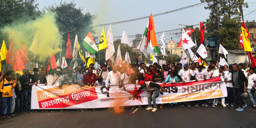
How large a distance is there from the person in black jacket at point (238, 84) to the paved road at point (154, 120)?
0.64 m

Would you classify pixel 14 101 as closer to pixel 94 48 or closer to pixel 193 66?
pixel 94 48

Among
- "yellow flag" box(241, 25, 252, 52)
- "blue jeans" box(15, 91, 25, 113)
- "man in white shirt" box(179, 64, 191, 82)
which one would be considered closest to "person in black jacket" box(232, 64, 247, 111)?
"man in white shirt" box(179, 64, 191, 82)

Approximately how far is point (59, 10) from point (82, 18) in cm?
334

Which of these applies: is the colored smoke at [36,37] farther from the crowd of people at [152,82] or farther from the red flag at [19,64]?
the crowd of people at [152,82]

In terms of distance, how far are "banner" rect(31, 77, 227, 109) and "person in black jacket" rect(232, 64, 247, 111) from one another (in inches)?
15.2

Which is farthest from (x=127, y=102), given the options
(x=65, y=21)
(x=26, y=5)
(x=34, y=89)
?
(x=65, y=21)

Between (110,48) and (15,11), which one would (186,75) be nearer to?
(110,48)

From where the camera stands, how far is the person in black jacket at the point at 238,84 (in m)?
7.16

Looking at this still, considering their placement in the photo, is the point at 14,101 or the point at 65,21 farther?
the point at 65,21

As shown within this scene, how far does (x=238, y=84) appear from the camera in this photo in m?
7.30

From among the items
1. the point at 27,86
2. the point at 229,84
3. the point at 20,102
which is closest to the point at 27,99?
the point at 20,102

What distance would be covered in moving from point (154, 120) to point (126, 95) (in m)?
2.24

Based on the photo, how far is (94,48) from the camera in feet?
39.4

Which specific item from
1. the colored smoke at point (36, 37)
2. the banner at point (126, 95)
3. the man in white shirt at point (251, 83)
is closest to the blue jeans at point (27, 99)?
the banner at point (126, 95)
